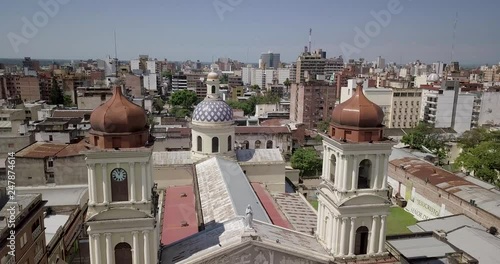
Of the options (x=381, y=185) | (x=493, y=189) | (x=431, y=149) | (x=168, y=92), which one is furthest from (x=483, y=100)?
(x=168, y=92)

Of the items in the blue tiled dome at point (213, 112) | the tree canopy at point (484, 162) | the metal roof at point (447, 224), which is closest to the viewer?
the metal roof at point (447, 224)

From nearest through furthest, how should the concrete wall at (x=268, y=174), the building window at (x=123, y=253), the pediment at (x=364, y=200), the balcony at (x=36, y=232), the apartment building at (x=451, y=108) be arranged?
the building window at (x=123, y=253)
the pediment at (x=364, y=200)
the balcony at (x=36, y=232)
the concrete wall at (x=268, y=174)
the apartment building at (x=451, y=108)

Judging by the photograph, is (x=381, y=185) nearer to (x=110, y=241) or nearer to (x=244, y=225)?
(x=244, y=225)

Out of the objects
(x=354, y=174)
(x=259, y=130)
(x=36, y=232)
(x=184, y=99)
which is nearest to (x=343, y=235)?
(x=354, y=174)

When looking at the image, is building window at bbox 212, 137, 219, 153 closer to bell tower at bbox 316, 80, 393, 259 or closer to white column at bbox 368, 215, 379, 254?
bell tower at bbox 316, 80, 393, 259

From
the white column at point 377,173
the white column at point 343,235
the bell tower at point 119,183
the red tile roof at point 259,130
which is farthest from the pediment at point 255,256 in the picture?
the red tile roof at point 259,130

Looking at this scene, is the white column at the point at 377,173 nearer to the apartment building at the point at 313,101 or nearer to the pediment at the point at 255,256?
the pediment at the point at 255,256
